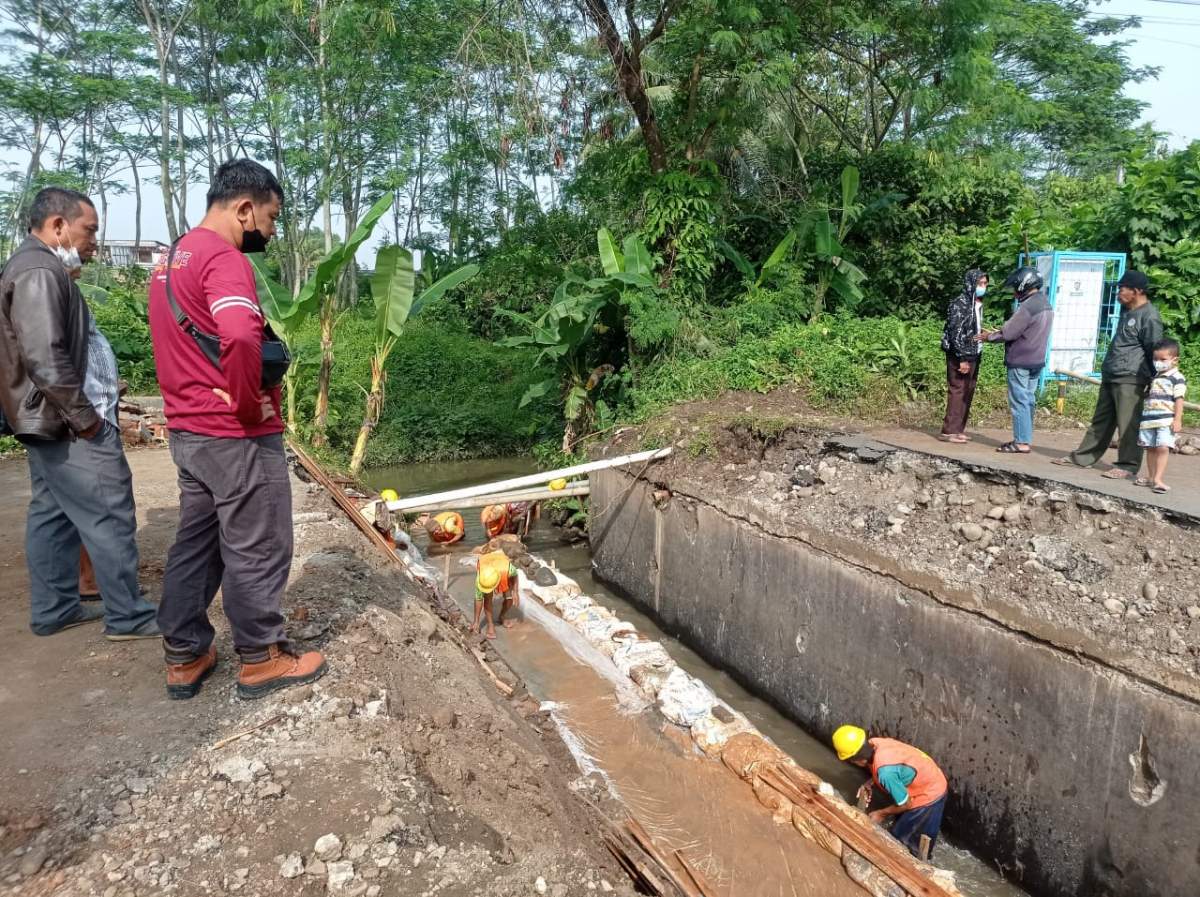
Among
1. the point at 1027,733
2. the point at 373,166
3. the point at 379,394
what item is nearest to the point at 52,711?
the point at 1027,733

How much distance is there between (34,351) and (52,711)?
4.88 ft

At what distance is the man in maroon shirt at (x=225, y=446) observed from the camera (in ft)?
9.66

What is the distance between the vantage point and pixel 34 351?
11.1ft

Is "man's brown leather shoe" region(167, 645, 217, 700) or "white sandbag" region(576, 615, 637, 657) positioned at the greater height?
"man's brown leather shoe" region(167, 645, 217, 700)

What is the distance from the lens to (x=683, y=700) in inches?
216

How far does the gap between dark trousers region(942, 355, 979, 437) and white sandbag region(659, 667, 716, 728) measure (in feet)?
11.5

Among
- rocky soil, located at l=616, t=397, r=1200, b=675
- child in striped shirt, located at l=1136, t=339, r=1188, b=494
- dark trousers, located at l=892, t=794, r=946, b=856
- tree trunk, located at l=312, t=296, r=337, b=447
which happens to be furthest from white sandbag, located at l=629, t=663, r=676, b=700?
tree trunk, located at l=312, t=296, r=337, b=447

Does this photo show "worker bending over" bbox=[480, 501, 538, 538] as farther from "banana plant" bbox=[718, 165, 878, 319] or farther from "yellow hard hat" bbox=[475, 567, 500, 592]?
"banana plant" bbox=[718, 165, 878, 319]

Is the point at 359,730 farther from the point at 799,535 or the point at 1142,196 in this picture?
the point at 1142,196

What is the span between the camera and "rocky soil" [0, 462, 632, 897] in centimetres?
235

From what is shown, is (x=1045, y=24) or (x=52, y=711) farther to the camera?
(x=1045, y=24)

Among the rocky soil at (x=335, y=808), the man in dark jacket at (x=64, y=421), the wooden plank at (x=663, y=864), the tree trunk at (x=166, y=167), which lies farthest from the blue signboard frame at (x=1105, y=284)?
the tree trunk at (x=166, y=167)

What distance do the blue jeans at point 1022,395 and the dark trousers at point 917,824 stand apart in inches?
130

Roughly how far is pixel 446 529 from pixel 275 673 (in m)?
6.39
